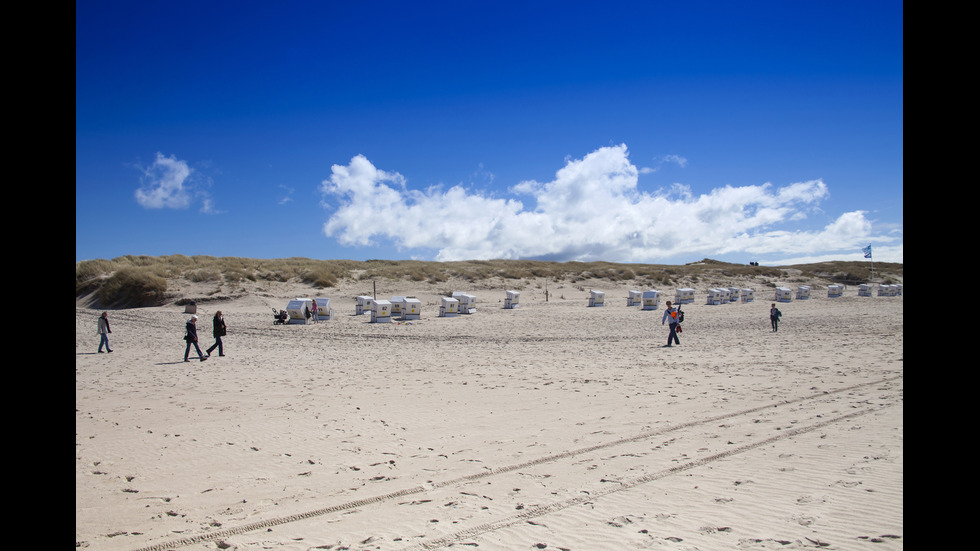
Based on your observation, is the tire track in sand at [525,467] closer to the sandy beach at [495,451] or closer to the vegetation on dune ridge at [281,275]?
the sandy beach at [495,451]

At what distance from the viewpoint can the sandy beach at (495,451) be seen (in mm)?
4504

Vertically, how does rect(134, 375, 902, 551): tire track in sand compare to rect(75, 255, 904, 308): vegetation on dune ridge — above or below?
below

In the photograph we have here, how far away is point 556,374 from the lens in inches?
492

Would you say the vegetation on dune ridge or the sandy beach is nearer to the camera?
the sandy beach

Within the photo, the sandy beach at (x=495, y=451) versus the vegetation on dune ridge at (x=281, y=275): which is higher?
the vegetation on dune ridge at (x=281, y=275)

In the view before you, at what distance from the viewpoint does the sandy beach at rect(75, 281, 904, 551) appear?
4504 mm

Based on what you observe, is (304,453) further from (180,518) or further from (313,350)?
(313,350)

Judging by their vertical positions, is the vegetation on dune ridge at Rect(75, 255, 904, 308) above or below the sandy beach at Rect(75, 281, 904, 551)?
above

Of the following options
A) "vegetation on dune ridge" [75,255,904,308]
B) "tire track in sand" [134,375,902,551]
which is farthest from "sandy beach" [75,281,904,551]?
"vegetation on dune ridge" [75,255,904,308]

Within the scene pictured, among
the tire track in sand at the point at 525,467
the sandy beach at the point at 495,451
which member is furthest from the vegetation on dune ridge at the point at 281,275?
the tire track in sand at the point at 525,467

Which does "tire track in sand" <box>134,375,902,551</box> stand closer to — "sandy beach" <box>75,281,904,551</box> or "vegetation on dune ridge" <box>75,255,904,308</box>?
"sandy beach" <box>75,281,904,551</box>
